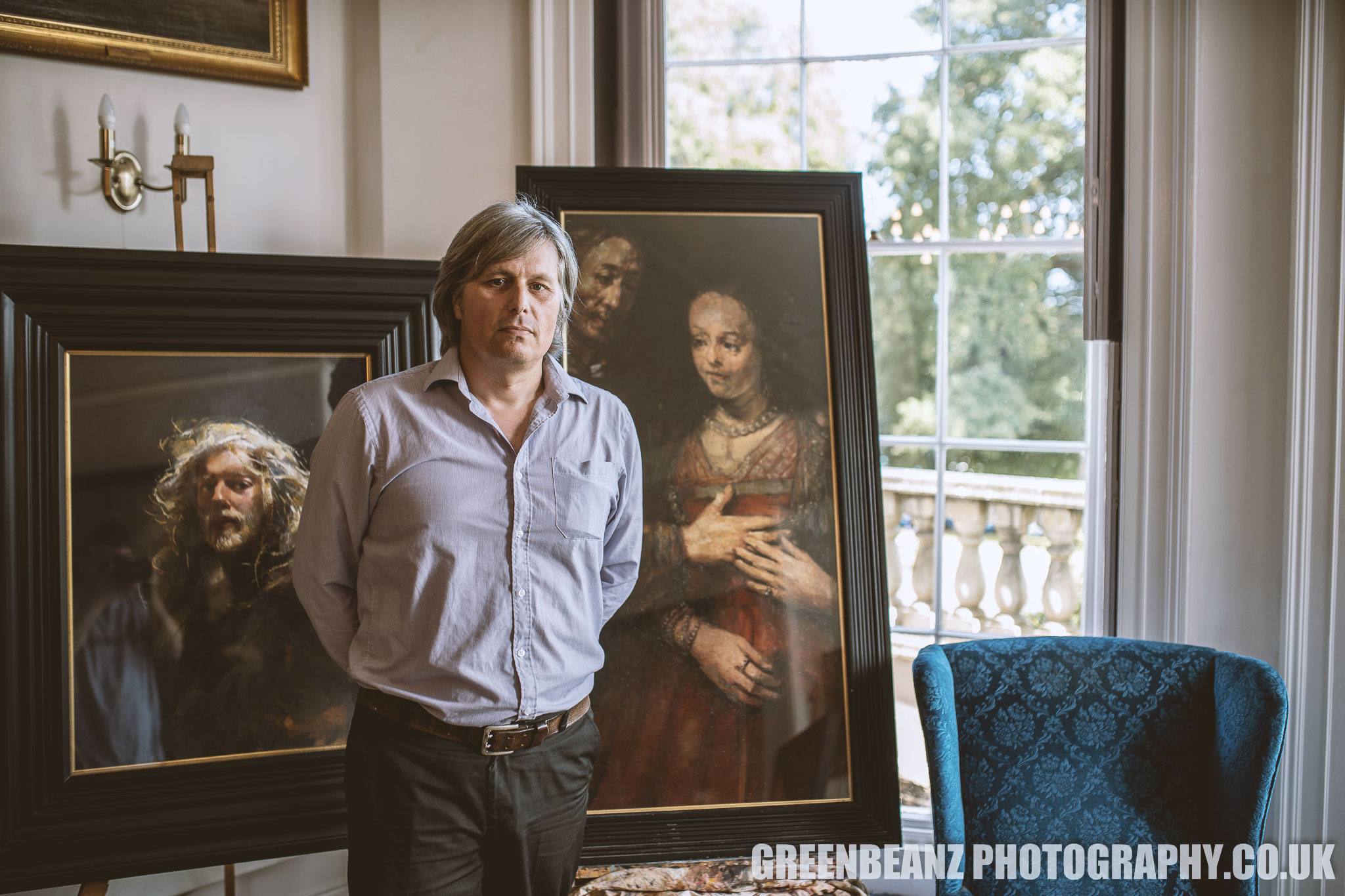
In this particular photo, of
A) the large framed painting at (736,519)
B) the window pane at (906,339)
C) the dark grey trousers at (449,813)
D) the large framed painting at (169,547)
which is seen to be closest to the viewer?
the dark grey trousers at (449,813)

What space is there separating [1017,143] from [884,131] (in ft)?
1.17

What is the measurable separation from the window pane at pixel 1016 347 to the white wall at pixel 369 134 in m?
1.30

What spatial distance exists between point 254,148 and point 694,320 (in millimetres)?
1273

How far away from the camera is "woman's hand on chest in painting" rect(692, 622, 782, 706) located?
1.84 meters

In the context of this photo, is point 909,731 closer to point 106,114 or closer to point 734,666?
point 734,666

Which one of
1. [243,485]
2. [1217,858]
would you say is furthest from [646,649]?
[1217,858]

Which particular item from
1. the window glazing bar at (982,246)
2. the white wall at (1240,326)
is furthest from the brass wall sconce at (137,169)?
the white wall at (1240,326)

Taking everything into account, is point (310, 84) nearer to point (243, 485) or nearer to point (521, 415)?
point (243, 485)

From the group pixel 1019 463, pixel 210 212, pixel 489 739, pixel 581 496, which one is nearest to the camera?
pixel 489 739

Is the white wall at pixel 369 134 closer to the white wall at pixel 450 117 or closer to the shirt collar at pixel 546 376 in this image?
the white wall at pixel 450 117

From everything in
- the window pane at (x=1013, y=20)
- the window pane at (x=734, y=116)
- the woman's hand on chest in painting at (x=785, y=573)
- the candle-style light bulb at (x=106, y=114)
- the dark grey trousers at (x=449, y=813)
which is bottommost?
the dark grey trousers at (x=449, y=813)

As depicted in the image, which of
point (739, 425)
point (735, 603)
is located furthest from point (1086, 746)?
point (739, 425)

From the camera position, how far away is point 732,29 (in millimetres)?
2375

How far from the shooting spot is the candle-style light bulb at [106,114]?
183 cm
